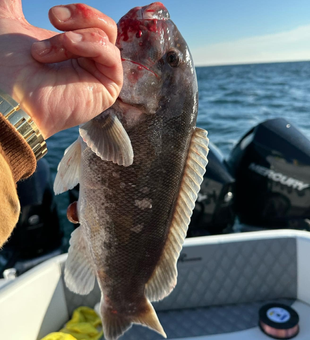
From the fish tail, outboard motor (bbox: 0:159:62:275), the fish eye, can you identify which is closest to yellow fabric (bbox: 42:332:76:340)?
the fish tail

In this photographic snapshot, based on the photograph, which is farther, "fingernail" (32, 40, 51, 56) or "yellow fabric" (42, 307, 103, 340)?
"yellow fabric" (42, 307, 103, 340)

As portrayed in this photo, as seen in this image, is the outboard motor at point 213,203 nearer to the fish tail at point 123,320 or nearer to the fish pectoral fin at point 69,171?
the fish tail at point 123,320

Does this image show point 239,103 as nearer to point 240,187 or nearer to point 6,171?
point 240,187

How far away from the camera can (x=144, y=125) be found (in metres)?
1.56

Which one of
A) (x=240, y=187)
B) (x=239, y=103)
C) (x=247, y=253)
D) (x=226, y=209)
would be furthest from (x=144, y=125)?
(x=239, y=103)

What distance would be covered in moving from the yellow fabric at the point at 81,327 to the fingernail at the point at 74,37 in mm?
2675

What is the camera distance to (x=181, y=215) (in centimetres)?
178

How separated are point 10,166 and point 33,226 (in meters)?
3.00

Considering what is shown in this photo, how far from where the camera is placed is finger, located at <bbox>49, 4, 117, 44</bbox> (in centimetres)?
108

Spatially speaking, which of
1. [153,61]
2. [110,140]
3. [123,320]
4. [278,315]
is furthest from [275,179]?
[110,140]

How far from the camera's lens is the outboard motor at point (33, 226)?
389cm

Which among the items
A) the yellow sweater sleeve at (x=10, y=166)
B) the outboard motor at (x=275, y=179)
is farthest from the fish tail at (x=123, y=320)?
the outboard motor at (x=275, y=179)

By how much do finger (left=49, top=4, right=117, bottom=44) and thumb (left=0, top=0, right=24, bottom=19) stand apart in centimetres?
41

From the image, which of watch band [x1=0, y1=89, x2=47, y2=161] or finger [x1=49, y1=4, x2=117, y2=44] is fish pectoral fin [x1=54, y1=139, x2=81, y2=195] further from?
finger [x1=49, y1=4, x2=117, y2=44]
